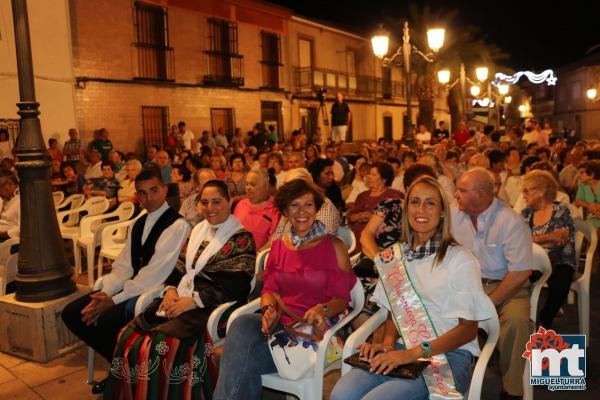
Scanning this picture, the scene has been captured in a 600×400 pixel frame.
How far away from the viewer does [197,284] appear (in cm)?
388

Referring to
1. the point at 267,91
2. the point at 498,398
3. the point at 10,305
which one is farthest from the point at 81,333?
the point at 267,91

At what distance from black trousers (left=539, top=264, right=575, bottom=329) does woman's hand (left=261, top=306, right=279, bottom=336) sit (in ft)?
7.92

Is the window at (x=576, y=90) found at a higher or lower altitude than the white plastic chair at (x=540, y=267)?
higher

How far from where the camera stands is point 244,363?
3.26m

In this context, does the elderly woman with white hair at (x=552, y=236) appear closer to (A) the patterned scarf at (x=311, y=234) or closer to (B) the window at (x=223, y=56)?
(A) the patterned scarf at (x=311, y=234)

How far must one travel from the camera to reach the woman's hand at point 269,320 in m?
3.37

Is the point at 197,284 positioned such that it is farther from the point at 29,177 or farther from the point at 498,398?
the point at 498,398

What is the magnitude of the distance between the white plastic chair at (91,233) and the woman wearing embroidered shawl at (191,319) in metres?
2.89

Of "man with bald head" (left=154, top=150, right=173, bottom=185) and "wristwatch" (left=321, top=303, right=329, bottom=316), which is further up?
"man with bald head" (left=154, top=150, right=173, bottom=185)

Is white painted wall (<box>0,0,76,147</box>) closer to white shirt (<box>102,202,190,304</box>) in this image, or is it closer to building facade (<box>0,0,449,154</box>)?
building facade (<box>0,0,449,154</box>)

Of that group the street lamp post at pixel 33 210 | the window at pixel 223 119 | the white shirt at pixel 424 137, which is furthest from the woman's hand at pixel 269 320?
the window at pixel 223 119

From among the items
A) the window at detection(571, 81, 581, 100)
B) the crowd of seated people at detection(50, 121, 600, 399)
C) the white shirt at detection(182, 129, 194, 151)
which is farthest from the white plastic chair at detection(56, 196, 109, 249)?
the window at detection(571, 81, 581, 100)

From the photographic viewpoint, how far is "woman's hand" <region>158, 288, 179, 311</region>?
378 cm

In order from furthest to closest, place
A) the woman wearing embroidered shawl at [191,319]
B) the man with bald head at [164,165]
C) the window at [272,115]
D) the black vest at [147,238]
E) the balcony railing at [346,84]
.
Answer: the balcony railing at [346,84], the window at [272,115], the man with bald head at [164,165], the black vest at [147,238], the woman wearing embroidered shawl at [191,319]
